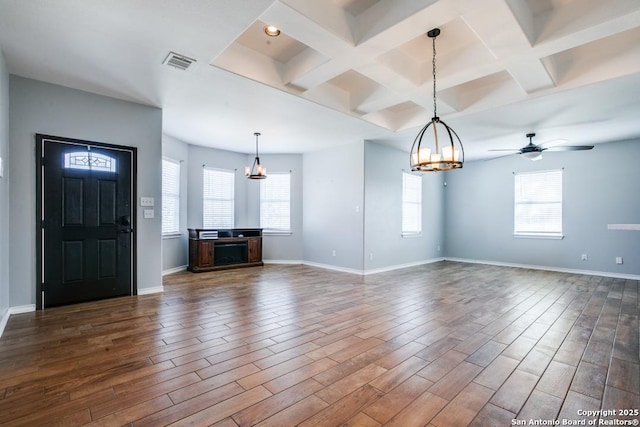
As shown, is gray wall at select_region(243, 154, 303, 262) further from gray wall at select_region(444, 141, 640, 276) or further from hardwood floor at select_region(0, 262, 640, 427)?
gray wall at select_region(444, 141, 640, 276)

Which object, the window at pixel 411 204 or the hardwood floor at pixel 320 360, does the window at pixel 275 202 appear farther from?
the hardwood floor at pixel 320 360

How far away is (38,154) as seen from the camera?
3730 mm

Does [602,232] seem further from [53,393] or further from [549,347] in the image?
[53,393]

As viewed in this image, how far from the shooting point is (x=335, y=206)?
690 centimetres

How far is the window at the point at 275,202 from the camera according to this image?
7805mm

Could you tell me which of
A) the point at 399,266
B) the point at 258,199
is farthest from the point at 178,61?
the point at 399,266

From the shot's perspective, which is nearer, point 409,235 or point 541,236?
point 541,236

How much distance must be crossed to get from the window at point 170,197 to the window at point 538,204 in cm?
798


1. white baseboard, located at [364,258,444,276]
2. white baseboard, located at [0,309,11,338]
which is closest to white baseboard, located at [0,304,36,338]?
white baseboard, located at [0,309,11,338]

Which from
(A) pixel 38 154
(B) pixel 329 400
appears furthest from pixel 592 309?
(A) pixel 38 154

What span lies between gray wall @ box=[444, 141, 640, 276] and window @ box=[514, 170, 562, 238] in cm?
14

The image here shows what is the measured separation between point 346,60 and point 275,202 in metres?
5.03

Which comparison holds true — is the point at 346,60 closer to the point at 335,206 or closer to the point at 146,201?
the point at 146,201

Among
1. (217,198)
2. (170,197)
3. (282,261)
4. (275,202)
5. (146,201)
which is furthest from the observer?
(275,202)
